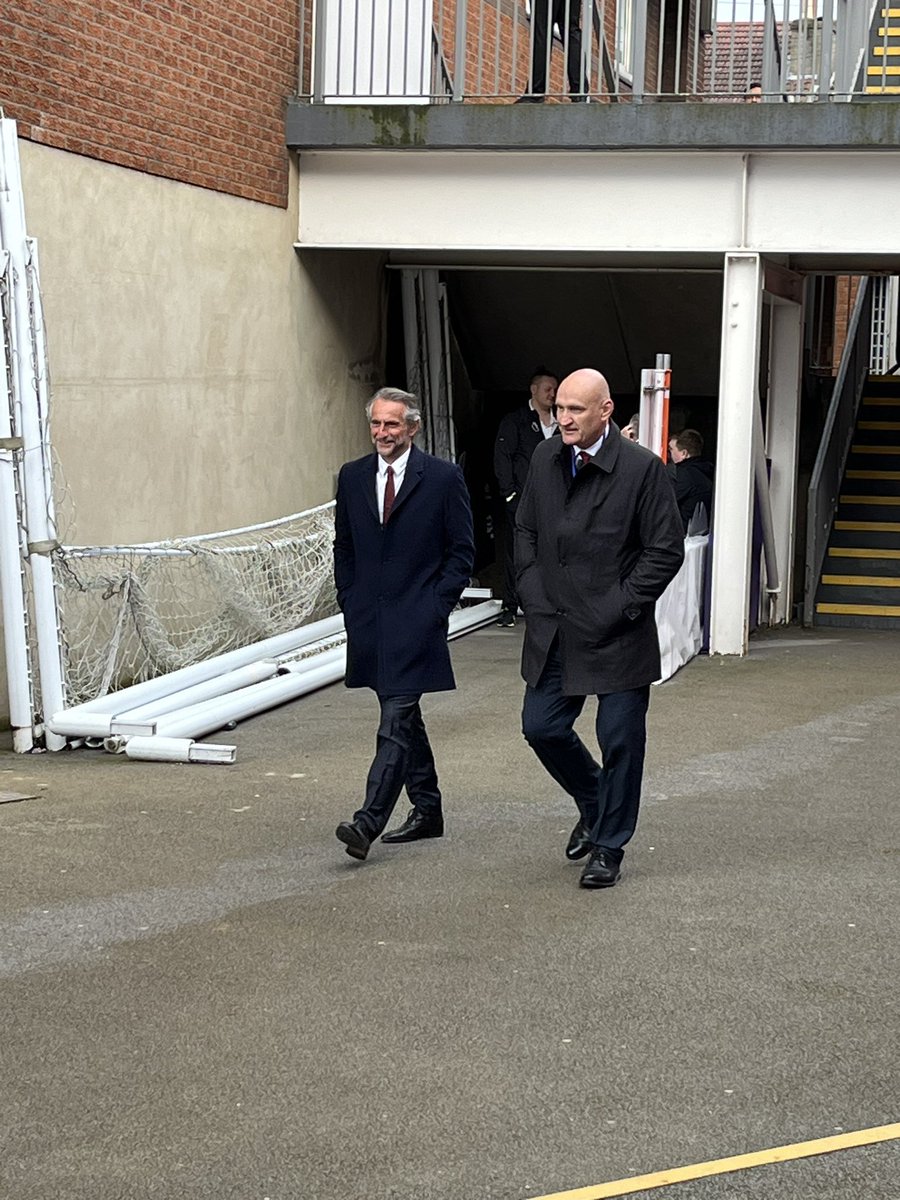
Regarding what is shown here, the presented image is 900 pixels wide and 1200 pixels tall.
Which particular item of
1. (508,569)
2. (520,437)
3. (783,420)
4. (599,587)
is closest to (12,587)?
(599,587)

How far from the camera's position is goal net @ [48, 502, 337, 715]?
9500 millimetres

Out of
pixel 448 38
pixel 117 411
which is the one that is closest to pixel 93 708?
pixel 117 411

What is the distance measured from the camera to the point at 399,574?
677cm

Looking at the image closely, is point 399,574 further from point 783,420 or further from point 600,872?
point 783,420

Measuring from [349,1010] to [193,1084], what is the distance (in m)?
0.68

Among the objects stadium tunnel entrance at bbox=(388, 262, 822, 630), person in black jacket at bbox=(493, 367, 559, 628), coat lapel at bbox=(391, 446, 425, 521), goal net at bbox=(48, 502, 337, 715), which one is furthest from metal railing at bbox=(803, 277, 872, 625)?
coat lapel at bbox=(391, 446, 425, 521)

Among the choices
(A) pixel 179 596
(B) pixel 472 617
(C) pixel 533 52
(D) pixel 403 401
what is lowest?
(B) pixel 472 617

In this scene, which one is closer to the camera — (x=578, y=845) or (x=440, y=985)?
(x=440, y=985)

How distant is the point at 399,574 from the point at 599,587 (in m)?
0.93

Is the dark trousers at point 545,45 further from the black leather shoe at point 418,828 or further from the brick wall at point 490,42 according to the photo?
the black leather shoe at point 418,828

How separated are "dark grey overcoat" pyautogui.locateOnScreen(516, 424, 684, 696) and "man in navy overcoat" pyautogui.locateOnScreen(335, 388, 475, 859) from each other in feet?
1.87

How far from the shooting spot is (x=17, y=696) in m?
8.73

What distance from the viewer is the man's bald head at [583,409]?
6121 mm

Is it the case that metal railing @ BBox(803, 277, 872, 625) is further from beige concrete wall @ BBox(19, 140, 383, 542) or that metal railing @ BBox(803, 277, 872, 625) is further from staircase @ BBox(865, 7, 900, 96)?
beige concrete wall @ BBox(19, 140, 383, 542)
